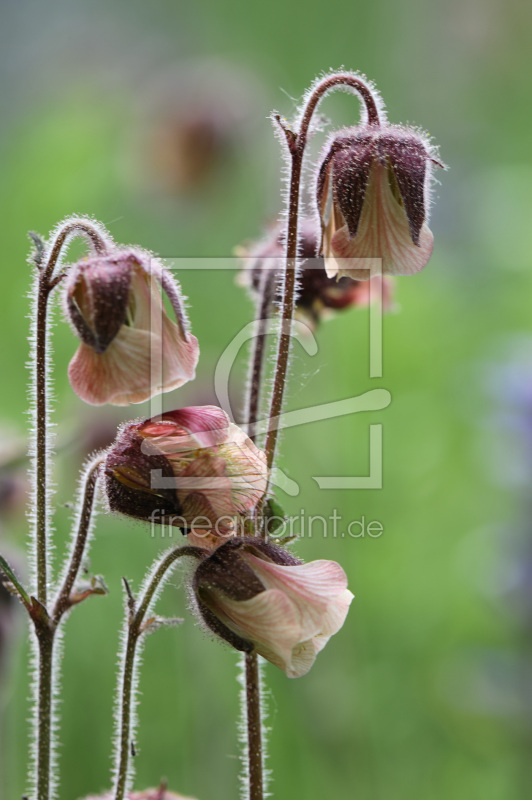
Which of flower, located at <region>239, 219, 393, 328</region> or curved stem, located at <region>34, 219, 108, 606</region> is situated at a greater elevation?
flower, located at <region>239, 219, 393, 328</region>

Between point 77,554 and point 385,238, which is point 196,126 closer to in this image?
point 385,238

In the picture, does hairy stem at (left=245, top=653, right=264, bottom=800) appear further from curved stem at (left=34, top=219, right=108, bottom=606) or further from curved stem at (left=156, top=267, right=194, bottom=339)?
curved stem at (left=156, top=267, right=194, bottom=339)

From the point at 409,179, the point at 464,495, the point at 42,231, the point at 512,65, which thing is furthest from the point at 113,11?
the point at 409,179

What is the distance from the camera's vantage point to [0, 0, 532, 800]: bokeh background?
2.26 metres

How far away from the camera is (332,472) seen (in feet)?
9.03

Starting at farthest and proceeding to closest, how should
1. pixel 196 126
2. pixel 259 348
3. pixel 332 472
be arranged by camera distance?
pixel 196 126 → pixel 332 472 → pixel 259 348

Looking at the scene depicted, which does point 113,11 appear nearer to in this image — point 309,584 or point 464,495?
point 464,495

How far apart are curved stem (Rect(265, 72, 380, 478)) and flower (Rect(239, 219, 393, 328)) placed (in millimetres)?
307

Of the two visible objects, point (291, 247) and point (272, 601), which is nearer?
point (272, 601)

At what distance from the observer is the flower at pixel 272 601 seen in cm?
98

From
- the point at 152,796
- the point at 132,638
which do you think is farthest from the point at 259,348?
the point at 152,796

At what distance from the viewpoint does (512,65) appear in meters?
5.38

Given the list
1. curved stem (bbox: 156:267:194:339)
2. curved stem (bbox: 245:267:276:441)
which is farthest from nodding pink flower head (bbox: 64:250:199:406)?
curved stem (bbox: 245:267:276:441)

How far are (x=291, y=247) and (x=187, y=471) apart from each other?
11.2 inches
